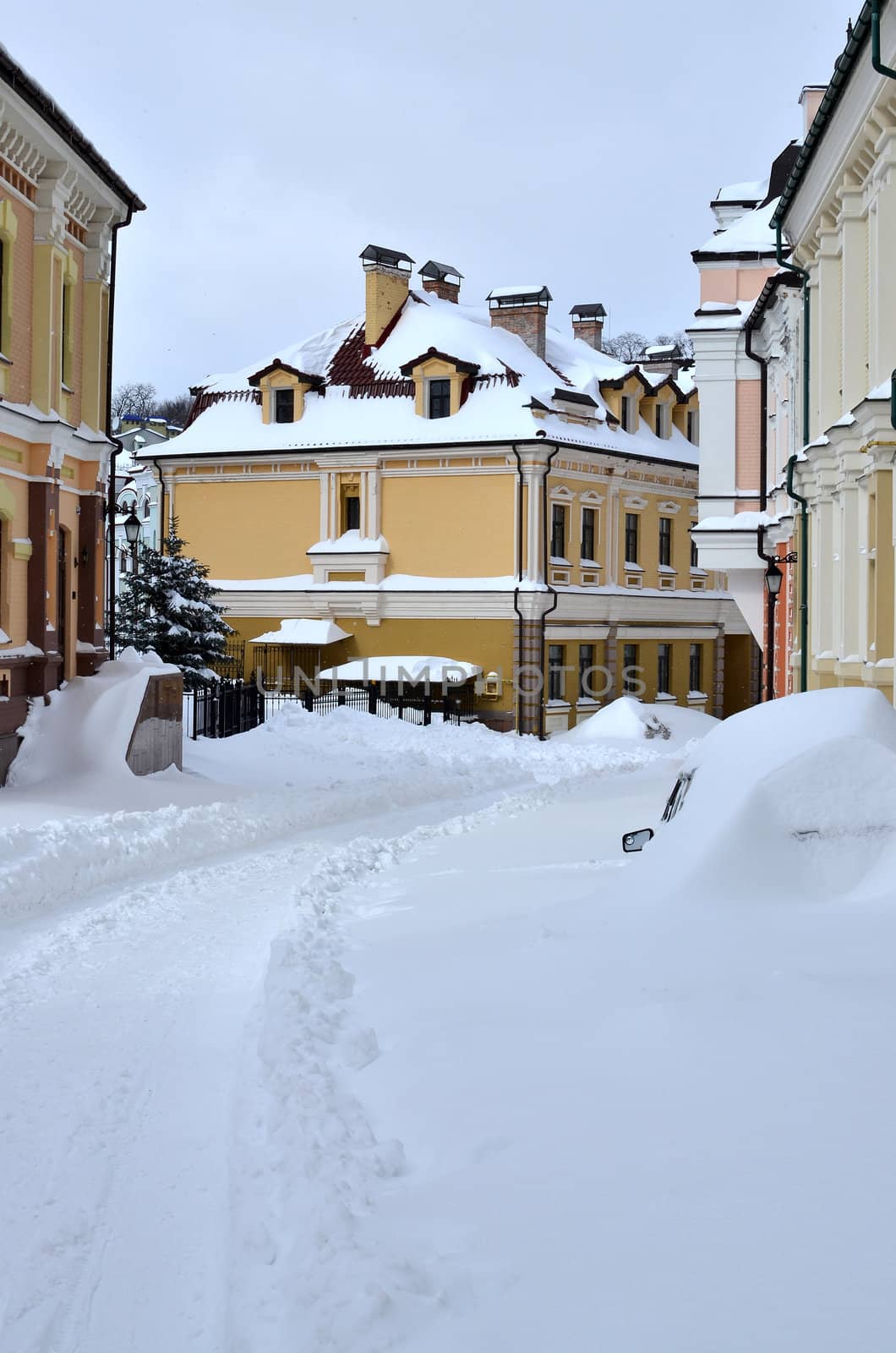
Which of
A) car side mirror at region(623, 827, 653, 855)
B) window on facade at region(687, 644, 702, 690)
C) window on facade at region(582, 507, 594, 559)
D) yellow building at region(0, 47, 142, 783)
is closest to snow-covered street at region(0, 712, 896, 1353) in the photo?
car side mirror at region(623, 827, 653, 855)

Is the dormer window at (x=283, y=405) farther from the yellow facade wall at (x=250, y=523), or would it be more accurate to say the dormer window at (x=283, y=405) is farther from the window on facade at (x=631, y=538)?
the window on facade at (x=631, y=538)

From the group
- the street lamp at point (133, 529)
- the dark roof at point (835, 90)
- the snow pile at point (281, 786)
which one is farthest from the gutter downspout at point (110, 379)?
the dark roof at point (835, 90)

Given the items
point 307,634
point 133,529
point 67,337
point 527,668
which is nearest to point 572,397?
point 527,668

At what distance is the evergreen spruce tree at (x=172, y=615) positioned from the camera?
29.5 metres

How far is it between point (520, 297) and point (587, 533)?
275 inches

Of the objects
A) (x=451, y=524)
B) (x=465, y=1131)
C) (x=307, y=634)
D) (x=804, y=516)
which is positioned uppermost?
(x=451, y=524)

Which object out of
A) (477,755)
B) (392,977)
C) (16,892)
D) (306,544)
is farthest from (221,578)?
(392,977)

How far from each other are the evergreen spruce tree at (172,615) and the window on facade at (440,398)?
7777 mm

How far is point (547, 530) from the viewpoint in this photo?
33562mm

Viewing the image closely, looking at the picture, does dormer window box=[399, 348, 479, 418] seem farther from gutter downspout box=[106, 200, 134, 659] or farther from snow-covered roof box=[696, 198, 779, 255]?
gutter downspout box=[106, 200, 134, 659]

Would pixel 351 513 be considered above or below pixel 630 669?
above

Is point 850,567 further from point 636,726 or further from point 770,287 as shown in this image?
point 636,726

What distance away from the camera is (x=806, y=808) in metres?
7.25

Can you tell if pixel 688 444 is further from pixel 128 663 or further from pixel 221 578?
pixel 128 663
